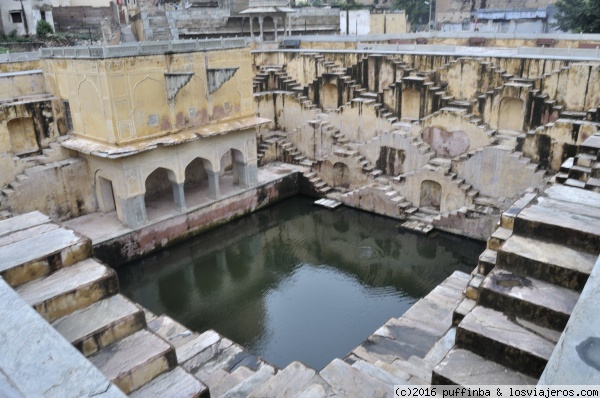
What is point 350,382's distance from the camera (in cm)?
387

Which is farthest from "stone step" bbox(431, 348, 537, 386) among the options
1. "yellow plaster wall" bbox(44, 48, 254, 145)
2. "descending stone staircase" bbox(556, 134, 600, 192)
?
"yellow plaster wall" bbox(44, 48, 254, 145)

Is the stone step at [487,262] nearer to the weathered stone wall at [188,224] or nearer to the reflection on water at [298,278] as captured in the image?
the reflection on water at [298,278]

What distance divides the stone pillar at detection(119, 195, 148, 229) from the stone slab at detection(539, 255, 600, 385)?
38.1 feet

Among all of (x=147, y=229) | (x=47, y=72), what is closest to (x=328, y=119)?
(x=147, y=229)

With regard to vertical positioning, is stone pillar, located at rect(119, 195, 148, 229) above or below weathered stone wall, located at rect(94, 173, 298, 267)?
above

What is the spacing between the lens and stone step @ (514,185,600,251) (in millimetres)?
3412

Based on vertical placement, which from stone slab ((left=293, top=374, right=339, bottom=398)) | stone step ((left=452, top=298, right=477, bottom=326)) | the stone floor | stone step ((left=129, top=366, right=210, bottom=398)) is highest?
stone step ((left=129, top=366, right=210, bottom=398))

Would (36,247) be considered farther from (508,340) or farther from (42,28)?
(42,28)

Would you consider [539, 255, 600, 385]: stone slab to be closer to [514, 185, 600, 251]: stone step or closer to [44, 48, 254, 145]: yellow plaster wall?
[514, 185, 600, 251]: stone step

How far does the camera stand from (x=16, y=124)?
12227 millimetres

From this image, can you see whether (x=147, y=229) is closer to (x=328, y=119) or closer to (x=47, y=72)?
(x=47, y=72)

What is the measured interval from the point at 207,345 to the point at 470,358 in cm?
554

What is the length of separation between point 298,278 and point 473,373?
8.75 meters

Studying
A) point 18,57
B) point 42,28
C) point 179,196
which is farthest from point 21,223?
point 42,28
